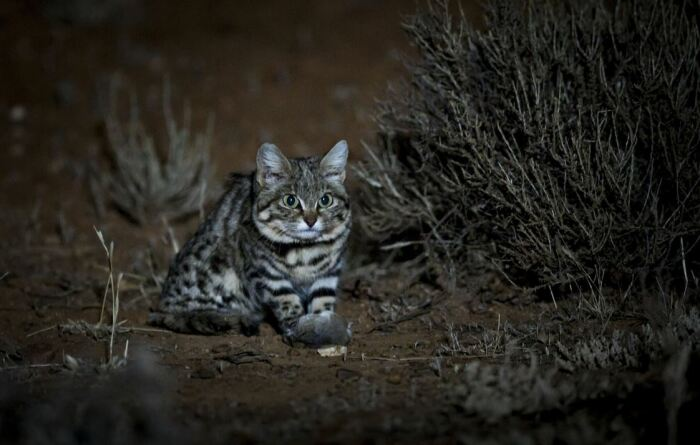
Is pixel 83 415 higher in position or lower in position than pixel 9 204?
lower

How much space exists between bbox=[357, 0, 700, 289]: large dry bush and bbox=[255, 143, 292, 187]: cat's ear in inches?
36.8

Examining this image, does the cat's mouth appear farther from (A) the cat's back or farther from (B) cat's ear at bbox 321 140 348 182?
(A) the cat's back

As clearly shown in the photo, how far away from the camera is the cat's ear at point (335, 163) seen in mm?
5430

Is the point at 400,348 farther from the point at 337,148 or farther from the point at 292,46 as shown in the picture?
the point at 292,46

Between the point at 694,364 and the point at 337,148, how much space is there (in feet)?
8.10

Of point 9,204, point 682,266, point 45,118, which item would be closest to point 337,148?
point 682,266

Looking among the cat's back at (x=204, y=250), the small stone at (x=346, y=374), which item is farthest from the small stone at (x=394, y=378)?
the cat's back at (x=204, y=250)

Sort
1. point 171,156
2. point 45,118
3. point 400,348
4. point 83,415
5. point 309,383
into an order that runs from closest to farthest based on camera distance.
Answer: point 83,415 → point 309,383 → point 400,348 → point 171,156 → point 45,118

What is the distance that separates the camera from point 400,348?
17.0ft

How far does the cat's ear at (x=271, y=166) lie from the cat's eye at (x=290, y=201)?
0.15 metres

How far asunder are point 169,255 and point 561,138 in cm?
373

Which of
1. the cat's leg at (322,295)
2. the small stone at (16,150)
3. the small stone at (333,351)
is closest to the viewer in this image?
the small stone at (333,351)

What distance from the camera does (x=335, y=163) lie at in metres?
5.47

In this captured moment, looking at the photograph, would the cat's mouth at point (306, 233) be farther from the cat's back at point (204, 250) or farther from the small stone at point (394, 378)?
the small stone at point (394, 378)
